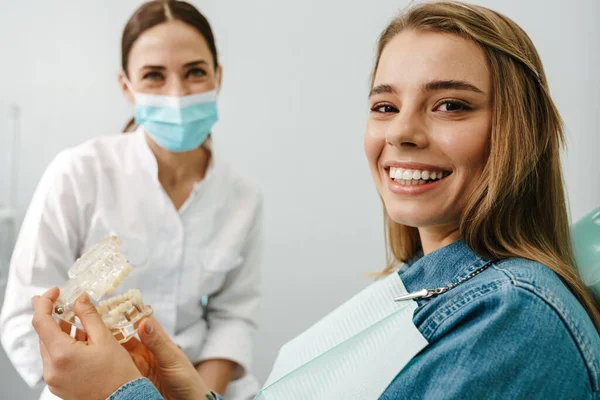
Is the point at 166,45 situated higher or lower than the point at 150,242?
higher

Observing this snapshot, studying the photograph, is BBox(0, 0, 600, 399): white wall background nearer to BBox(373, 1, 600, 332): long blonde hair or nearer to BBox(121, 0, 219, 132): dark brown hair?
BBox(121, 0, 219, 132): dark brown hair

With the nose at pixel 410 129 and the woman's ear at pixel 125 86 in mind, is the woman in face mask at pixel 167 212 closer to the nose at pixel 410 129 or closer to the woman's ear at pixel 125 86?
the woman's ear at pixel 125 86

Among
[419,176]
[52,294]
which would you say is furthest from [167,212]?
[419,176]

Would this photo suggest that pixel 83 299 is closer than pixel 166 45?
Yes

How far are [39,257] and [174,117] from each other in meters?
0.47

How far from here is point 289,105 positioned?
2.49 metres

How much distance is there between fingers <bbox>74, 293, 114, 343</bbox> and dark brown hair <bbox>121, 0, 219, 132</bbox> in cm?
85

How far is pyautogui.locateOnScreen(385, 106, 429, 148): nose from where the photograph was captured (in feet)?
2.80

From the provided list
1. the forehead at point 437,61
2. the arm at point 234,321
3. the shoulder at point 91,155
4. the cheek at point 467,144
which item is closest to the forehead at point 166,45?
the shoulder at point 91,155

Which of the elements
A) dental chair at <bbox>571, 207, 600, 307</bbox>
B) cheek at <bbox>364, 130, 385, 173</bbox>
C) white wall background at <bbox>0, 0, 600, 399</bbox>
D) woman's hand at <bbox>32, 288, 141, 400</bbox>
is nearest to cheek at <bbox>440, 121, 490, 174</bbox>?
cheek at <bbox>364, 130, 385, 173</bbox>

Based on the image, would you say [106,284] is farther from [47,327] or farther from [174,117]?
[174,117]

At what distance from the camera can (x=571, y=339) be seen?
0.68 m

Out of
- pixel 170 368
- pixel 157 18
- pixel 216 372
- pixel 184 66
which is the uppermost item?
pixel 157 18

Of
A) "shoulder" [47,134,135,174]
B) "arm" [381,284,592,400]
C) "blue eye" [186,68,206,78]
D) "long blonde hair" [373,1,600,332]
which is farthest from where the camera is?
"blue eye" [186,68,206,78]
